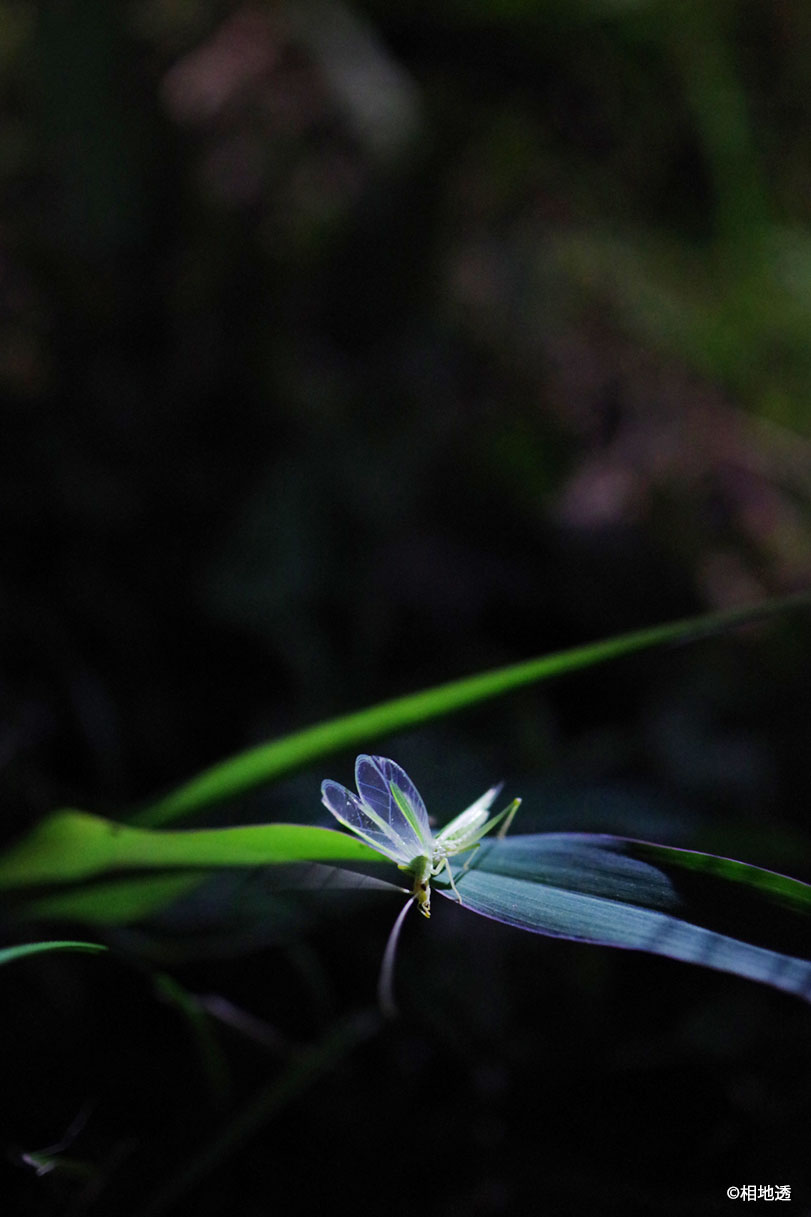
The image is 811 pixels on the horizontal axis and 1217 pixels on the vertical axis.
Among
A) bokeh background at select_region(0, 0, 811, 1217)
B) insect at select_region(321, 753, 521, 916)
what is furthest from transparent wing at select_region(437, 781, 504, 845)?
bokeh background at select_region(0, 0, 811, 1217)

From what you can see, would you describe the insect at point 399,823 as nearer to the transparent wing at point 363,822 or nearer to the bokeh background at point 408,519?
the transparent wing at point 363,822

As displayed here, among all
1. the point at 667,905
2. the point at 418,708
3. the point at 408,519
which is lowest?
the point at 667,905

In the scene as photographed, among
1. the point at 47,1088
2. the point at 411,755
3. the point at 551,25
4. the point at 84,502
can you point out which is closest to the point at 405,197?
the point at 551,25

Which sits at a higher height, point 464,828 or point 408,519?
point 408,519

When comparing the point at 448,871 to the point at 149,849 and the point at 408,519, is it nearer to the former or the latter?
the point at 149,849

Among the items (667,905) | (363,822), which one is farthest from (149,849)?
(667,905)

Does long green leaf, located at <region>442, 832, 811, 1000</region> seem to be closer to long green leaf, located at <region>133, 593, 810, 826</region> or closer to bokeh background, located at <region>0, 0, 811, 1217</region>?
long green leaf, located at <region>133, 593, 810, 826</region>

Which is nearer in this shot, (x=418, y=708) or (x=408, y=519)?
(x=418, y=708)
